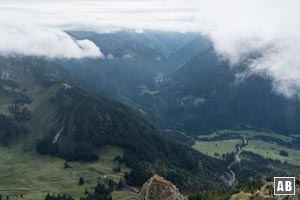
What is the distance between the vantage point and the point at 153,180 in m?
128

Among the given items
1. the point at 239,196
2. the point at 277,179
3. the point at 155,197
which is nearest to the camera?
the point at 277,179

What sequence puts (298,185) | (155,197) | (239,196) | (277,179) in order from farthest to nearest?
(239,196)
(298,185)
(155,197)
(277,179)

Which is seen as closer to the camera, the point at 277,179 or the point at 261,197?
the point at 277,179

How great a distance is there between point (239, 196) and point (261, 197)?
4149 cm

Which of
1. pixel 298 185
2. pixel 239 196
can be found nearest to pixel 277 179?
pixel 298 185

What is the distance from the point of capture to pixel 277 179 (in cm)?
8600

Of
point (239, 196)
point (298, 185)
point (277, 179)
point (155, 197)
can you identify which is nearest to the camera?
point (277, 179)

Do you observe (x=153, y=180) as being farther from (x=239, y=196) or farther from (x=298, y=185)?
(x=239, y=196)

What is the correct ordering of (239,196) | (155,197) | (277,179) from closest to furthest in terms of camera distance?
(277,179)
(155,197)
(239,196)

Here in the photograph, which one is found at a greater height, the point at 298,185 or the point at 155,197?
the point at 298,185

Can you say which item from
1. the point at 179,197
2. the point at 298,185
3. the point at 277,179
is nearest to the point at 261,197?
the point at 298,185

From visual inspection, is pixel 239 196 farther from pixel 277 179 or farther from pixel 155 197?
pixel 277 179

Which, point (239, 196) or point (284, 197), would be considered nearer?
point (284, 197)

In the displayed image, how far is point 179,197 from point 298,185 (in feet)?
125
